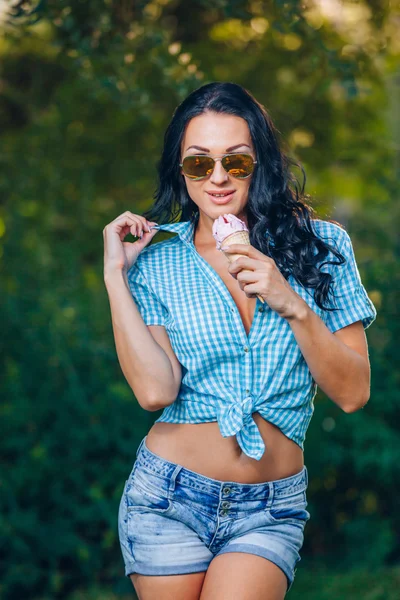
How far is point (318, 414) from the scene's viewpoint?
512 centimetres

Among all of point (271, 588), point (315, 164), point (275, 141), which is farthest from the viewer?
point (315, 164)

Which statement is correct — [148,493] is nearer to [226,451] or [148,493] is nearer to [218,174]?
[226,451]

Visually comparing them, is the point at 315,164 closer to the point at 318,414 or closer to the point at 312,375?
the point at 318,414

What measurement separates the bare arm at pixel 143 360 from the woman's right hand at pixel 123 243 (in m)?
0.16

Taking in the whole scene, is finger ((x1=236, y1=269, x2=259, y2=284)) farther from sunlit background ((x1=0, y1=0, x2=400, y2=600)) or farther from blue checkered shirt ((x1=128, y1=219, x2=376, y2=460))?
sunlit background ((x1=0, y1=0, x2=400, y2=600))

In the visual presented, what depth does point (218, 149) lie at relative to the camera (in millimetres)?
2783

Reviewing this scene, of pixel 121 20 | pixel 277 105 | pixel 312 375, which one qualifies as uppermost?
pixel 277 105

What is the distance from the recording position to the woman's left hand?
95.0 inches

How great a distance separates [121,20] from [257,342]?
229 centimetres

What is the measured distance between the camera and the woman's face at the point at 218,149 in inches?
110

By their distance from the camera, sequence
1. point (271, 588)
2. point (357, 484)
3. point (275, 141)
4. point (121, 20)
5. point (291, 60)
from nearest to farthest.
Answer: point (271, 588) < point (275, 141) < point (121, 20) < point (357, 484) < point (291, 60)

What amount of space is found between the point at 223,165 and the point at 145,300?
56 cm

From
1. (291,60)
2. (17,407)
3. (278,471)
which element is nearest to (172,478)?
(278,471)

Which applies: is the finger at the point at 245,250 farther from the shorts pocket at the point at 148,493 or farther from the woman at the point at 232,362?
the shorts pocket at the point at 148,493
